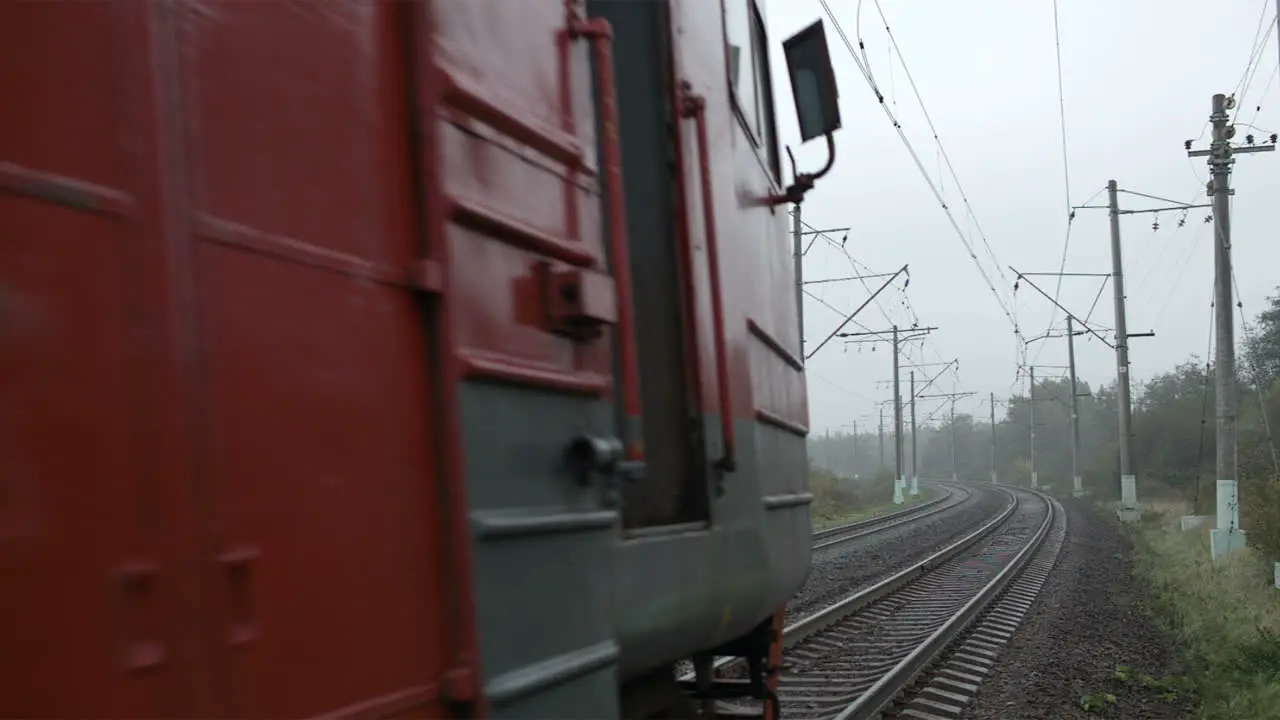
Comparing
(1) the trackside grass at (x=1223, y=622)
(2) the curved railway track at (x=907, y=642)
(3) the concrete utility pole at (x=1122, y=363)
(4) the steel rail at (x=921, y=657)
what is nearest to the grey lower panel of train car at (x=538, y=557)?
(2) the curved railway track at (x=907, y=642)

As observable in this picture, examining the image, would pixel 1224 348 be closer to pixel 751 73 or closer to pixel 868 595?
pixel 868 595

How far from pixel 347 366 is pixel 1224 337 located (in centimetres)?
2135

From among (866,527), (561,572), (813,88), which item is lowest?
(866,527)

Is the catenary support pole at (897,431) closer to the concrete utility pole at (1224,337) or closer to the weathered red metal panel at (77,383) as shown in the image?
the concrete utility pole at (1224,337)

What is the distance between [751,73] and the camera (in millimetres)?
4645

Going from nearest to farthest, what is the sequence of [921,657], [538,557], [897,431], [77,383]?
[77,383], [538,557], [921,657], [897,431]

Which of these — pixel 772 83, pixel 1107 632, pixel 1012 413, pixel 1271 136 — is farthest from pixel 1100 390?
pixel 772 83

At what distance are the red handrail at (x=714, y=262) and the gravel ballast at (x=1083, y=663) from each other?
18.2ft

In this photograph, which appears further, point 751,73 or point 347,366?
point 751,73

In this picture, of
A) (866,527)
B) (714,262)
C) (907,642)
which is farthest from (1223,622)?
(866,527)

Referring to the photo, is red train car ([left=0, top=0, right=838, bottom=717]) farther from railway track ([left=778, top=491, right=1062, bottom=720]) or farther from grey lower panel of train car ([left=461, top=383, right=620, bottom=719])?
railway track ([left=778, top=491, right=1062, bottom=720])

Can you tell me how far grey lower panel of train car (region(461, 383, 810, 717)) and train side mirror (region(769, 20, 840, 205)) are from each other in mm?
1751

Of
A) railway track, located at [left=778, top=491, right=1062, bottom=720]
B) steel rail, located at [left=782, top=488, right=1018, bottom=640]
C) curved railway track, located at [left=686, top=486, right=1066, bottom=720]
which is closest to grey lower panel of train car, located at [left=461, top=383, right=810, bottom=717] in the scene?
curved railway track, located at [left=686, top=486, right=1066, bottom=720]

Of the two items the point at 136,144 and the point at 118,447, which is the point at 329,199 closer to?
the point at 136,144
